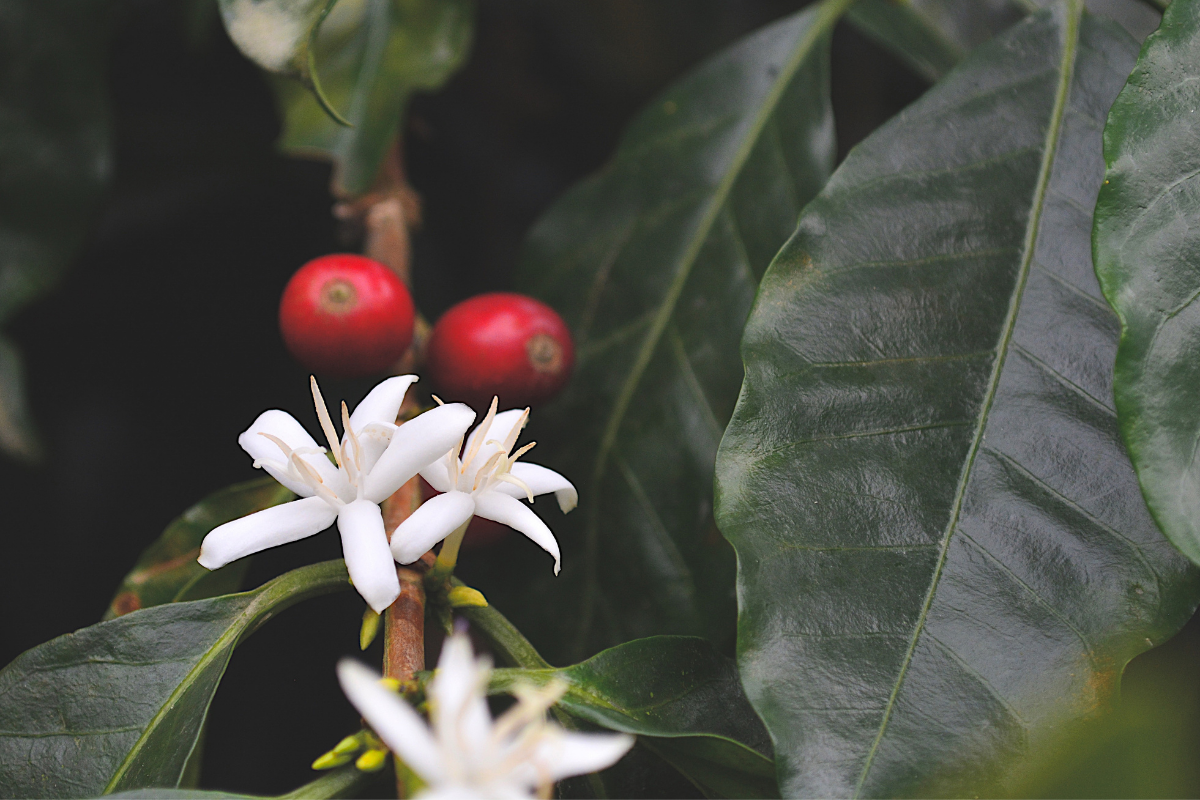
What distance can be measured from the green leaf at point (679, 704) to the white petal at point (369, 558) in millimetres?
99

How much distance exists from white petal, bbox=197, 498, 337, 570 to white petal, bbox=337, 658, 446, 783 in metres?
0.25

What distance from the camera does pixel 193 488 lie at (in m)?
1.42

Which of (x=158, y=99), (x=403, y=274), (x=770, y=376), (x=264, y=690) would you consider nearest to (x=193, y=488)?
(x=264, y=690)

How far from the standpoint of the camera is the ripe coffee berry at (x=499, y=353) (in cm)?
88

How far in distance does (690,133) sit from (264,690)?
37.7 inches

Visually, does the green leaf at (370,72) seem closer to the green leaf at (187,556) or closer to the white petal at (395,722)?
the green leaf at (187,556)

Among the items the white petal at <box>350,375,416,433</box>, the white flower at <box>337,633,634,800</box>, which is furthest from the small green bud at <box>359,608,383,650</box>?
the white flower at <box>337,633,634,800</box>

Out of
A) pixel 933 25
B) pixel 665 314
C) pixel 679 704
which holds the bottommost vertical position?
pixel 679 704

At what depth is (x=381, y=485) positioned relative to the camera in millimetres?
604

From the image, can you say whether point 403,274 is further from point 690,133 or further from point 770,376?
point 770,376

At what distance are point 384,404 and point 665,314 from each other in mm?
475

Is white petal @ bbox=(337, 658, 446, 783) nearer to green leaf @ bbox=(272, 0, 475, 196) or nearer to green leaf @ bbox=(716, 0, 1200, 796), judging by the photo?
green leaf @ bbox=(716, 0, 1200, 796)

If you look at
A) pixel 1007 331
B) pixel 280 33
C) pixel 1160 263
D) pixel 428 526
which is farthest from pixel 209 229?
pixel 1160 263

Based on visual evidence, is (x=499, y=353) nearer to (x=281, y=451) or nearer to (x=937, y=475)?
(x=281, y=451)
